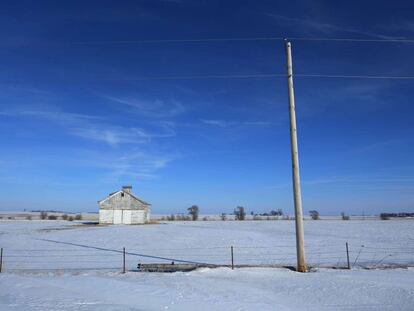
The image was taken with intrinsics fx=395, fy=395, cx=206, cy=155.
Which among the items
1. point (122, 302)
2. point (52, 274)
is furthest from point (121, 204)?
point (122, 302)

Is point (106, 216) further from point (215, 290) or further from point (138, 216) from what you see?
point (215, 290)

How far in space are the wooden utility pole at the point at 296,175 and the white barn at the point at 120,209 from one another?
2121 inches

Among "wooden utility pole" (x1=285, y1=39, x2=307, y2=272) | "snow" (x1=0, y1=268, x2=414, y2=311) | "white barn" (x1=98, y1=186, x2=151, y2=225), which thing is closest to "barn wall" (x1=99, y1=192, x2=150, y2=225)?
"white barn" (x1=98, y1=186, x2=151, y2=225)

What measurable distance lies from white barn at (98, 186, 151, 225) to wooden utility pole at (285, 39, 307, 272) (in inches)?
2121

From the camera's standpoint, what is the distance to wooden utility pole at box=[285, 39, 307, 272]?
13438mm

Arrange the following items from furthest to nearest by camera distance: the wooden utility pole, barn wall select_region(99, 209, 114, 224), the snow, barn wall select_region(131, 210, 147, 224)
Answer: barn wall select_region(131, 210, 147, 224) < barn wall select_region(99, 209, 114, 224) < the wooden utility pole < the snow

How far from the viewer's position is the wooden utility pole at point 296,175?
1344 centimetres

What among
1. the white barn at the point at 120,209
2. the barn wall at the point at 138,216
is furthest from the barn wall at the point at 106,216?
the barn wall at the point at 138,216

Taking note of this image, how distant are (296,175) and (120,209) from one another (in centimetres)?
5456

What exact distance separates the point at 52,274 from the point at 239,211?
10949 cm

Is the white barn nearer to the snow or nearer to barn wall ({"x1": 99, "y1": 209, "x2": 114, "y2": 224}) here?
barn wall ({"x1": 99, "y1": 209, "x2": 114, "y2": 224})

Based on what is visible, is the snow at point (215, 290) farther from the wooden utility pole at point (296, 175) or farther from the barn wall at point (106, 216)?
the barn wall at point (106, 216)

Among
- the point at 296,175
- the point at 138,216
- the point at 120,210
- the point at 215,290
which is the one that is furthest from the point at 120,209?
the point at 215,290

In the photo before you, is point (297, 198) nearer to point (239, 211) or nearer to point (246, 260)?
point (246, 260)
